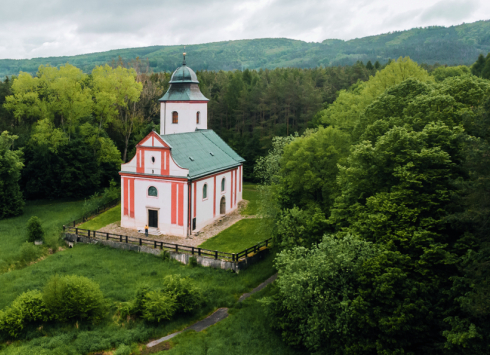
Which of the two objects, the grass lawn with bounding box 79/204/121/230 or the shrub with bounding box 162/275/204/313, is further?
the grass lawn with bounding box 79/204/121/230

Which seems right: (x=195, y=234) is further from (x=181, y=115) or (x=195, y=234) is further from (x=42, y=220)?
(x=42, y=220)

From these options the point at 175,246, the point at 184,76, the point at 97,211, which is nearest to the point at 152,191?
the point at 175,246

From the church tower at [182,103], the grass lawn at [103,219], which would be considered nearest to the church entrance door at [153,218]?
the grass lawn at [103,219]

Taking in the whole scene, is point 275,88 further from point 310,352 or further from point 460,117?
point 310,352

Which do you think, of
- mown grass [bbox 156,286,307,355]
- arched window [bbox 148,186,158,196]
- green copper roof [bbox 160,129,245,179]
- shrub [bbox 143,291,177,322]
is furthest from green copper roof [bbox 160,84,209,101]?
mown grass [bbox 156,286,307,355]

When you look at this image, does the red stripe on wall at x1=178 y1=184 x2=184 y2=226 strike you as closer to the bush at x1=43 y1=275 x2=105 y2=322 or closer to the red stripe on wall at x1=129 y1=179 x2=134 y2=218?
the red stripe on wall at x1=129 y1=179 x2=134 y2=218

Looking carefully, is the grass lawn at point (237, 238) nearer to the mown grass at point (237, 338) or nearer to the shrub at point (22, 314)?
the mown grass at point (237, 338)

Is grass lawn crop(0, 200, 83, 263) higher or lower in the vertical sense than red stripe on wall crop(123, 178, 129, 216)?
lower

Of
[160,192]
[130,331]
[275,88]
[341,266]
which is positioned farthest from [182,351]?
[275,88]
